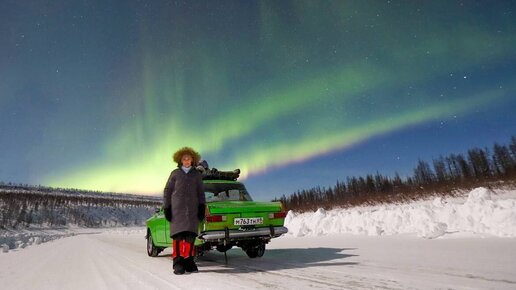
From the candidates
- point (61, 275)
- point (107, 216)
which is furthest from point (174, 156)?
point (107, 216)

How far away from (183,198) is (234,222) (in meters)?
1.12

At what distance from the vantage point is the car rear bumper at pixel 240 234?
5488mm

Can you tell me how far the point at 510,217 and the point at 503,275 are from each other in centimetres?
501

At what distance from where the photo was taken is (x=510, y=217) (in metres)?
7.45

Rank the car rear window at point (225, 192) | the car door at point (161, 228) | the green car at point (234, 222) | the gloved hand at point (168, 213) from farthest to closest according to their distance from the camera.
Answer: the car door at point (161, 228) → the car rear window at point (225, 192) → the green car at point (234, 222) → the gloved hand at point (168, 213)

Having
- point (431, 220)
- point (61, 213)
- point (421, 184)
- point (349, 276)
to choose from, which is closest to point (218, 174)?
point (349, 276)

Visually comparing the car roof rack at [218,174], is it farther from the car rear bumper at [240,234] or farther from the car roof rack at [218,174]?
the car rear bumper at [240,234]

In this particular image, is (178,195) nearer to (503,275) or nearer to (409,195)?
(503,275)

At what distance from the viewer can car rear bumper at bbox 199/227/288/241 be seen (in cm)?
549

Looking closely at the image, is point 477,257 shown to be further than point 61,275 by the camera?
No

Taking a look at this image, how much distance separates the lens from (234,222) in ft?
19.0

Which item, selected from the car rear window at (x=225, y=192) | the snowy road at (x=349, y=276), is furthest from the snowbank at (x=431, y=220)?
the car rear window at (x=225, y=192)

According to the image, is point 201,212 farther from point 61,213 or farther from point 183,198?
point 61,213

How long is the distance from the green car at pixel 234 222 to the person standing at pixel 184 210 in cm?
41
